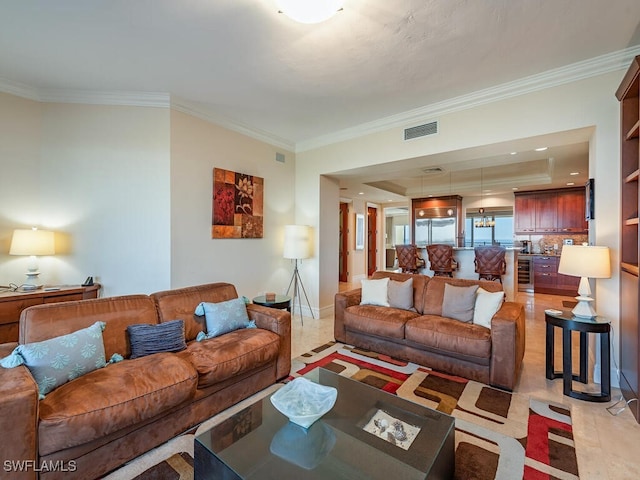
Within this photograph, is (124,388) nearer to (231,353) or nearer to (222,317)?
(231,353)

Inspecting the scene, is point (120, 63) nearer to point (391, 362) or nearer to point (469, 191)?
point (391, 362)

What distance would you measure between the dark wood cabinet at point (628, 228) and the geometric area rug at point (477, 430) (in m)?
0.65

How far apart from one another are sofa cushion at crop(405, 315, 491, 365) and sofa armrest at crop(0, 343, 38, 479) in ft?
9.10

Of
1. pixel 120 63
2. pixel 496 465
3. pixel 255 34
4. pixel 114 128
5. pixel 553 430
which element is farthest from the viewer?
pixel 114 128

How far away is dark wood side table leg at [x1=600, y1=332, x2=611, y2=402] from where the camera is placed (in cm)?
235

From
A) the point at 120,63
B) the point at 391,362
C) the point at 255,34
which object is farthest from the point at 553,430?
the point at 120,63

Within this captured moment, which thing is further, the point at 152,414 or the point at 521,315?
the point at 521,315

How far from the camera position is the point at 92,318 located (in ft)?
6.93

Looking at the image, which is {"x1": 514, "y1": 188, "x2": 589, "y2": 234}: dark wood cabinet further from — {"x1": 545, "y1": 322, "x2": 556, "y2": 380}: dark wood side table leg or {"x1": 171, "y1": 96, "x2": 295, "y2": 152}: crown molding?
{"x1": 171, "y1": 96, "x2": 295, "y2": 152}: crown molding

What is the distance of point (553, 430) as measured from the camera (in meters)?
2.03

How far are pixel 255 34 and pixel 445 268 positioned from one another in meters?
5.01

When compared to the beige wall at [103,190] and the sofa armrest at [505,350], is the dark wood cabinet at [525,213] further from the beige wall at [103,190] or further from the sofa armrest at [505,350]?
the beige wall at [103,190]

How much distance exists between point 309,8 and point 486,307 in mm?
2922

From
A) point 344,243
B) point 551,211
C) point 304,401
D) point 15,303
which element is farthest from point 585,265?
point 344,243
